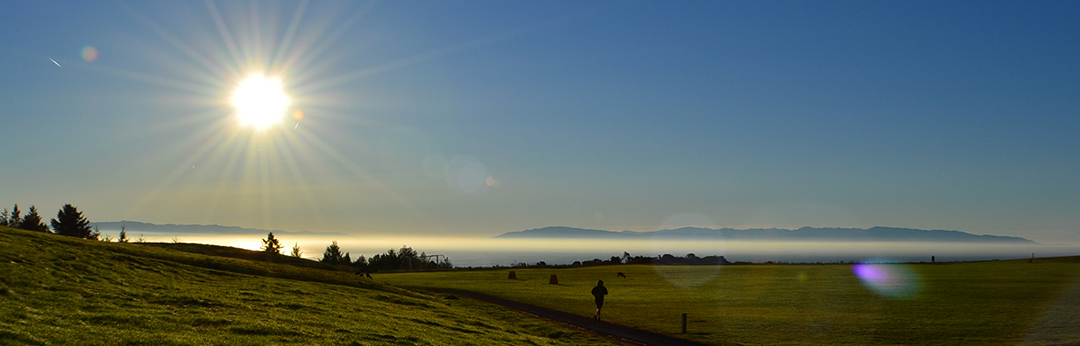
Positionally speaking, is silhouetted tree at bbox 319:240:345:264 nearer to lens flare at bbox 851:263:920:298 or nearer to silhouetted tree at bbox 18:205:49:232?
silhouetted tree at bbox 18:205:49:232

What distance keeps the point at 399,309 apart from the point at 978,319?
102 ft

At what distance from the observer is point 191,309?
22328 millimetres

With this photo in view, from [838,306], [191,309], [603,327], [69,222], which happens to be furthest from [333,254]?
[191,309]

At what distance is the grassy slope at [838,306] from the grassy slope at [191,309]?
7.40 m

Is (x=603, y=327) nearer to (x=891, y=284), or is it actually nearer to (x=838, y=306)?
(x=838, y=306)

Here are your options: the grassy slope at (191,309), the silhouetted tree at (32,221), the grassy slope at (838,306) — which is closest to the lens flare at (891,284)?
the grassy slope at (838,306)

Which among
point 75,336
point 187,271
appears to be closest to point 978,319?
point 75,336

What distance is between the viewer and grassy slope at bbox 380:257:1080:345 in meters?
29.4

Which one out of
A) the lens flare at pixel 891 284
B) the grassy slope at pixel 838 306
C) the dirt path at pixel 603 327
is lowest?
the dirt path at pixel 603 327

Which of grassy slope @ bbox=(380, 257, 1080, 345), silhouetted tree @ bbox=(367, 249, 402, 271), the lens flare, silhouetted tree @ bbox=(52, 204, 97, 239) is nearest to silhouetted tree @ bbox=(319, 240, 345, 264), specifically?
silhouetted tree @ bbox=(367, 249, 402, 271)

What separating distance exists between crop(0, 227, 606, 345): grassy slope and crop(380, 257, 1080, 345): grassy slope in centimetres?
740

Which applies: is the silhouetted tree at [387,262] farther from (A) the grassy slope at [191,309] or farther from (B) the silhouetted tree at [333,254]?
(A) the grassy slope at [191,309]

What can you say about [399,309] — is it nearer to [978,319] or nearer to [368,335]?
[368,335]

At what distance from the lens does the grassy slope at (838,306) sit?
29422 millimetres
